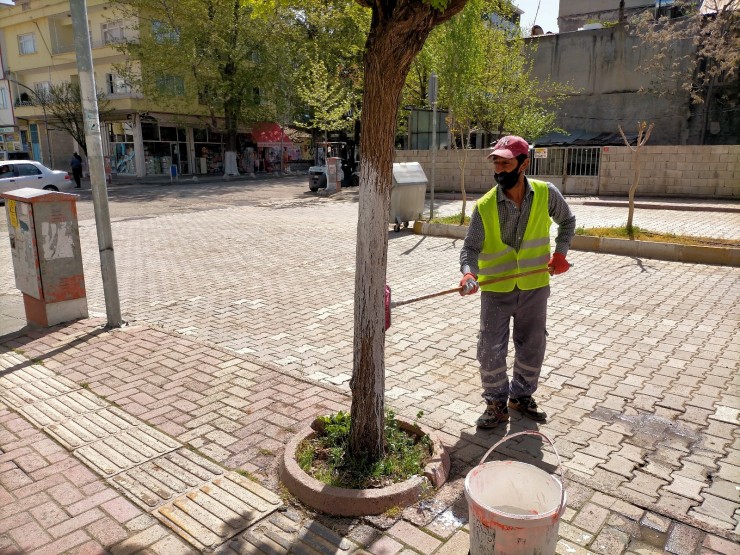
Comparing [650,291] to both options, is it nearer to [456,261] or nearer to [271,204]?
[456,261]

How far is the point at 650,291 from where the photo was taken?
24.0 feet

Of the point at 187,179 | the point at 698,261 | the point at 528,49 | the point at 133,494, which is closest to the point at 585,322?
the point at 698,261

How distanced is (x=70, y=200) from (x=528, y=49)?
83.7ft

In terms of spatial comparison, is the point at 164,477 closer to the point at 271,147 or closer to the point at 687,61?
the point at 687,61

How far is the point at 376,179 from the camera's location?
303cm

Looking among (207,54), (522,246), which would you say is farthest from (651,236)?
(207,54)

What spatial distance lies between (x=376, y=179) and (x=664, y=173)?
16.1 m

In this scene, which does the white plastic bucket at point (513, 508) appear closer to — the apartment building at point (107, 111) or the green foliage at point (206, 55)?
the green foliage at point (206, 55)

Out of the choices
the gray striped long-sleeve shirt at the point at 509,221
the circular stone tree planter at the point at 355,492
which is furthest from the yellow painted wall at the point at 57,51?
the circular stone tree planter at the point at 355,492

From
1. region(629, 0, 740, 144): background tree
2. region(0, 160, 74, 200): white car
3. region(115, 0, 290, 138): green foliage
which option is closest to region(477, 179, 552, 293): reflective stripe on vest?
region(0, 160, 74, 200): white car

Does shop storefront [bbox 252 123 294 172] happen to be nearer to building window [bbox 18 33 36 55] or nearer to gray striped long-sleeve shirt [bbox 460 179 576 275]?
building window [bbox 18 33 36 55]

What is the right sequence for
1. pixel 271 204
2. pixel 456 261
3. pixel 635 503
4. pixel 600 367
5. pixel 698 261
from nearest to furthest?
pixel 635 503 → pixel 600 367 → pixel 698 261 → pixel 456 261 → pixel 271 204

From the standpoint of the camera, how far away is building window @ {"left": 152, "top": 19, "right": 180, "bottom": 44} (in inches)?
1175

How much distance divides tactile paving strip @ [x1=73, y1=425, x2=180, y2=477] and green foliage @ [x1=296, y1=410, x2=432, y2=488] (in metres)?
0.96
